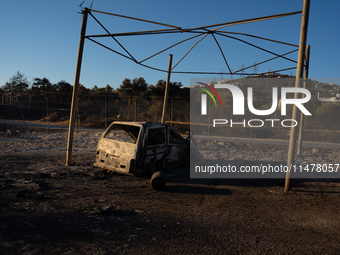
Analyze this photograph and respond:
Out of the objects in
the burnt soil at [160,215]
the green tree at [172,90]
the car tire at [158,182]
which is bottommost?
the burnt soil at [160,215]

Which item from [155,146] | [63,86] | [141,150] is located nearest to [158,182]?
[141,150]

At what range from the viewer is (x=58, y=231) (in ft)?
12.3

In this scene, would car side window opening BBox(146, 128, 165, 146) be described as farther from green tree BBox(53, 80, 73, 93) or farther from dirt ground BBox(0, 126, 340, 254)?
green tree BBox(53, 80, 73, 93)

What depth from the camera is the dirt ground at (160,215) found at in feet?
11.5

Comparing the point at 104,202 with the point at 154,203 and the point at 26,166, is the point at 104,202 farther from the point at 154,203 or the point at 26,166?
the point at 26,166

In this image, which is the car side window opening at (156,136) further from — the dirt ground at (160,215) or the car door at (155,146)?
the dirt ground at (160,215)

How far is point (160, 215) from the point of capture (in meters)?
4.65

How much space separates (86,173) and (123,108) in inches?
931

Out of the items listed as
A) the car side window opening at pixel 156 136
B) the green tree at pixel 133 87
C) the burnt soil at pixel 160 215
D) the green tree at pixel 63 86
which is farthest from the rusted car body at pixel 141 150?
the green tree at pixel 63 86

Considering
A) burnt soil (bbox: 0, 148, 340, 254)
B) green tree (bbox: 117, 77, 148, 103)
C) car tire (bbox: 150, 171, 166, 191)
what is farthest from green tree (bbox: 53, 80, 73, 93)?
car tire (bbox: 150, 171, 166, 191)

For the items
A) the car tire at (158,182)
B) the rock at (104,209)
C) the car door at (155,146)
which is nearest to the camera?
the rock at (104,209)

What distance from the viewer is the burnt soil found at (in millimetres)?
3508

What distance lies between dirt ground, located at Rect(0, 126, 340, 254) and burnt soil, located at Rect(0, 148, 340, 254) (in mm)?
15

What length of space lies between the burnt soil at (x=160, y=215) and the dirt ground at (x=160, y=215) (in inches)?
0.6
